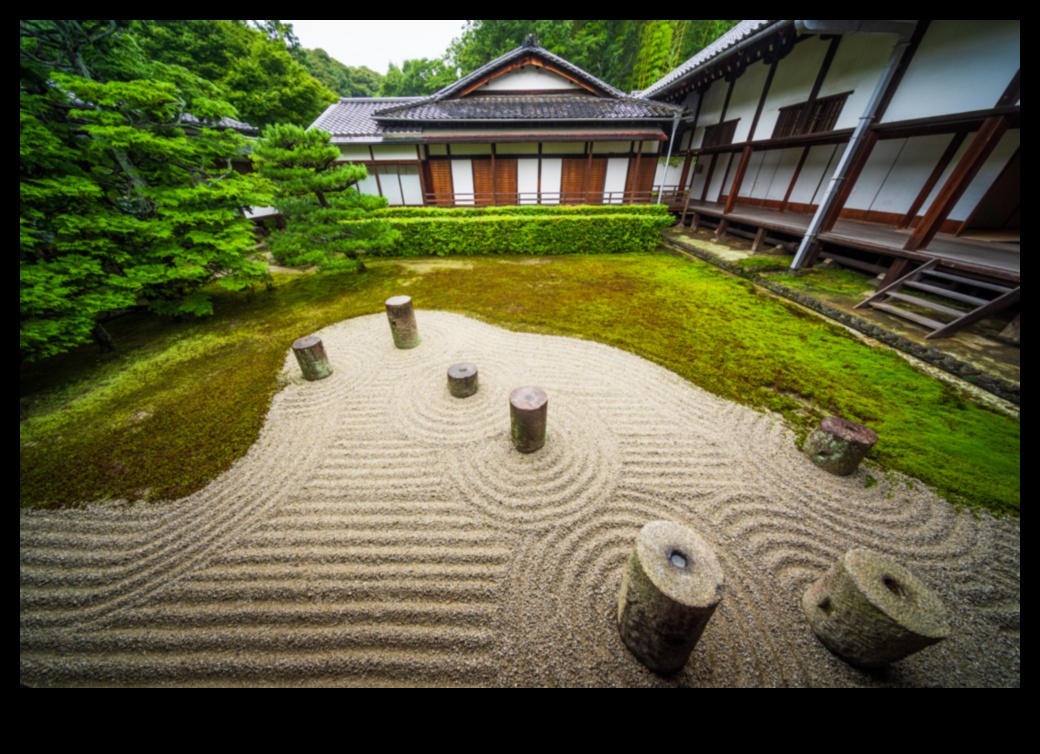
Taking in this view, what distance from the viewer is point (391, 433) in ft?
14.0

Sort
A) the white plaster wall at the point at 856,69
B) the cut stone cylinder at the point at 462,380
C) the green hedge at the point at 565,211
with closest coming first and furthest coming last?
the cut stone cylinder at the point at 462,380, the white plaster wall at the point at 856,69, the green hedge at the point at 565,211

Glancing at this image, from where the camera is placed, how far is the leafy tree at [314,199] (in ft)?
24.1

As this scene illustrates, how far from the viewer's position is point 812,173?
10.4 m

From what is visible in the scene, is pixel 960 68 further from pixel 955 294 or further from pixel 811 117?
pixel 955 294

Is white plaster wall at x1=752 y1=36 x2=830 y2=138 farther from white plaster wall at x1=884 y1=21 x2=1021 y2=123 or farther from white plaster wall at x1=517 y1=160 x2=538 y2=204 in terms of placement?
white plaster wall at x1=517 y1=160 x2=538 y2=204

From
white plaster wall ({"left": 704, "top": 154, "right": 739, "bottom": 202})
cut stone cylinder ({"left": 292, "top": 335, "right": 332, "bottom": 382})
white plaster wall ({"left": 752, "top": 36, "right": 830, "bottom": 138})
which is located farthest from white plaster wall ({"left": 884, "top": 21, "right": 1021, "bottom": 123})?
cut stone cylinder ({"left": 292, "top": 335, "right": 332, "bottom": 382})

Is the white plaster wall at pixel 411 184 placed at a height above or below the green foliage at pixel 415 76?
below

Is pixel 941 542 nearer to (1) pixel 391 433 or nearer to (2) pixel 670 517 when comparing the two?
(2) pixel 670 517

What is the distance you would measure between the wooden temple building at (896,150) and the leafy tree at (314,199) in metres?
10.2

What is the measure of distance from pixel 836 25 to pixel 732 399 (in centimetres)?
Answer: 801

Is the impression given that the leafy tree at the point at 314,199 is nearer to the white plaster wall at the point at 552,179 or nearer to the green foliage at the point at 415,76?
the white plaster wall at the point at 552,179

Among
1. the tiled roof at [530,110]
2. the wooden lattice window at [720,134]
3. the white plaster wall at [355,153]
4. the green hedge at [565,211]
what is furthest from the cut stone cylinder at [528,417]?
the white plaster wall at [355,153]

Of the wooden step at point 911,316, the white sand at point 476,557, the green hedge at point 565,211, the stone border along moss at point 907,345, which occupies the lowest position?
the white sand at point 476,557

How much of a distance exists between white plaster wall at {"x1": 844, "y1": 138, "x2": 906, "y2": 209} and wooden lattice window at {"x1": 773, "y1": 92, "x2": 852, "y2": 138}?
4.69 feet
